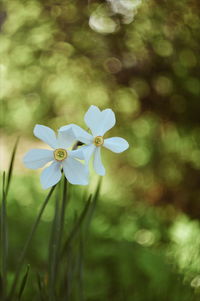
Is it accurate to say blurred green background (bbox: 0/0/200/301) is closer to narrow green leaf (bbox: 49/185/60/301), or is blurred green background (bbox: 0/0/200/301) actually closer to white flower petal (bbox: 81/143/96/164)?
narrow green leaf (bbox: 49/185/60/301)

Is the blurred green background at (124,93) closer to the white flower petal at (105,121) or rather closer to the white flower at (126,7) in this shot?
the white flower at (126,7)

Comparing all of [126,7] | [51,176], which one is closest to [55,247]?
[51,176]

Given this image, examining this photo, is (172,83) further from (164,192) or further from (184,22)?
(164,192)

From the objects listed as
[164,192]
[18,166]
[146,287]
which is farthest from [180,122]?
[18,166]

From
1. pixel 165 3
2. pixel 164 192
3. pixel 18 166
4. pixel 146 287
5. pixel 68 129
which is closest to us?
pixel 68 129

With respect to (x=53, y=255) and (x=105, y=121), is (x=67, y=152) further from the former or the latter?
(x=53, y=255)

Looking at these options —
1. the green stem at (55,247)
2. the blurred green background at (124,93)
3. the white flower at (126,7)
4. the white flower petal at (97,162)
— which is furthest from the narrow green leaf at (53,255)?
the white flower at (126,7)

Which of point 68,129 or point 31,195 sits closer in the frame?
point 68,129
